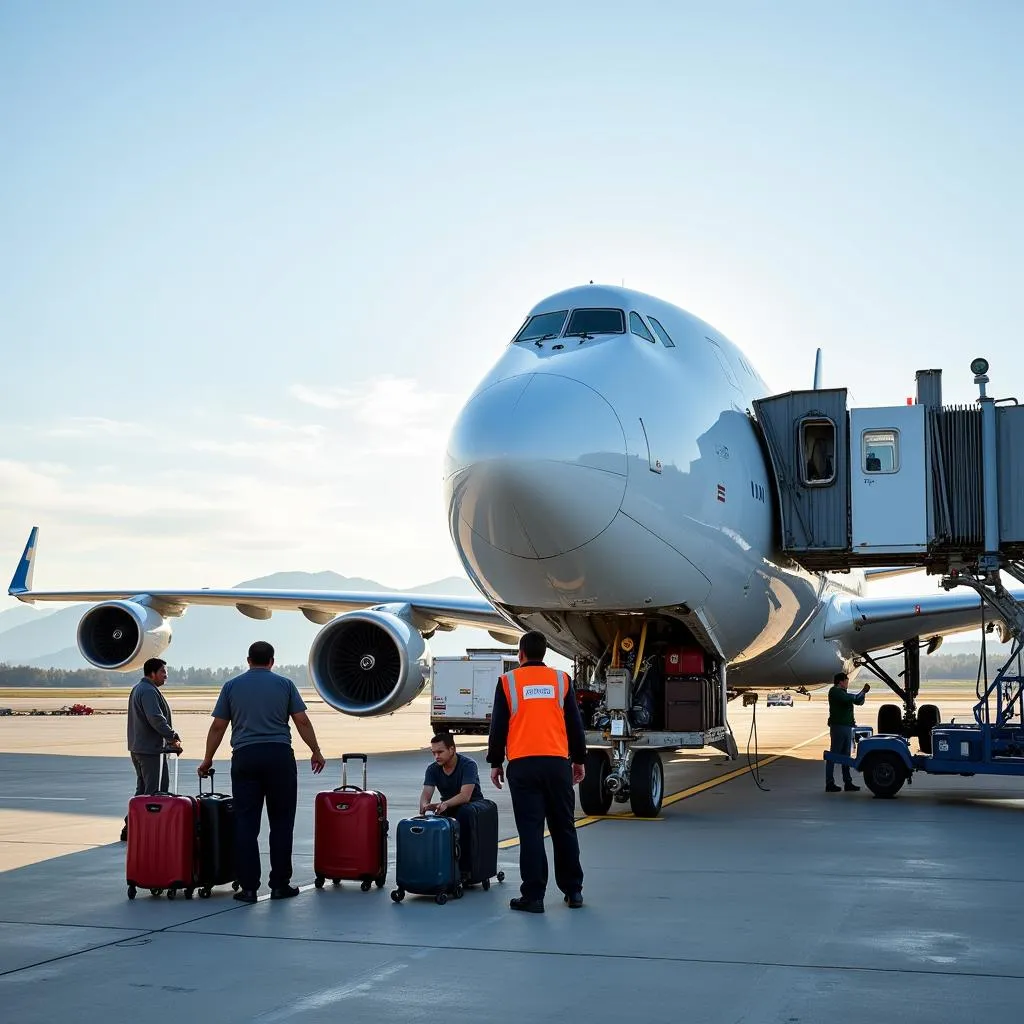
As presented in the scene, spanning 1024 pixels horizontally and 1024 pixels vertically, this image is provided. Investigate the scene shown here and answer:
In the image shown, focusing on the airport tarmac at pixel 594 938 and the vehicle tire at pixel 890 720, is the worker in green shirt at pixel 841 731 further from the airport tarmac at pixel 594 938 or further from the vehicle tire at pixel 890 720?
the vehicle tire at pixel 890 720

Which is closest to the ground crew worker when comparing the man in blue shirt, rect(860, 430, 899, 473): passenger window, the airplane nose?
the man in blue shirt

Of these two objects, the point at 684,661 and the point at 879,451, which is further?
the point at 879,451

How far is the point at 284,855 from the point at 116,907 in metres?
0.93

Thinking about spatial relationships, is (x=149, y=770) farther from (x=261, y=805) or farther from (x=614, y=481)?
(x=614, y=481)

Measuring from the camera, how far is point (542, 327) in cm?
1197

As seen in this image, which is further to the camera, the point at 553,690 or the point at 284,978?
the point at 553,690

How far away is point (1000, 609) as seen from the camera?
14375mm

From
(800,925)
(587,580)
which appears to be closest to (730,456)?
(587,580)

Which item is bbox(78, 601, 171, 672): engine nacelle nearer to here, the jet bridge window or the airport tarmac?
the airport tarmac

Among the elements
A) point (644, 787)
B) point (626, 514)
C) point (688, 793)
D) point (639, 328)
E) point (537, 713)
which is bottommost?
point (688, 793)

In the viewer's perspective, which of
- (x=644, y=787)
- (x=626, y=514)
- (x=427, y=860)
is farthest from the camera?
(x=644, y=787)

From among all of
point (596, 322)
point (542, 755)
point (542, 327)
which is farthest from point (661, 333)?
point (542, 755)

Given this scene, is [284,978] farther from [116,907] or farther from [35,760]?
[35,760]

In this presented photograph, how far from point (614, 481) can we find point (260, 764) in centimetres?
403
